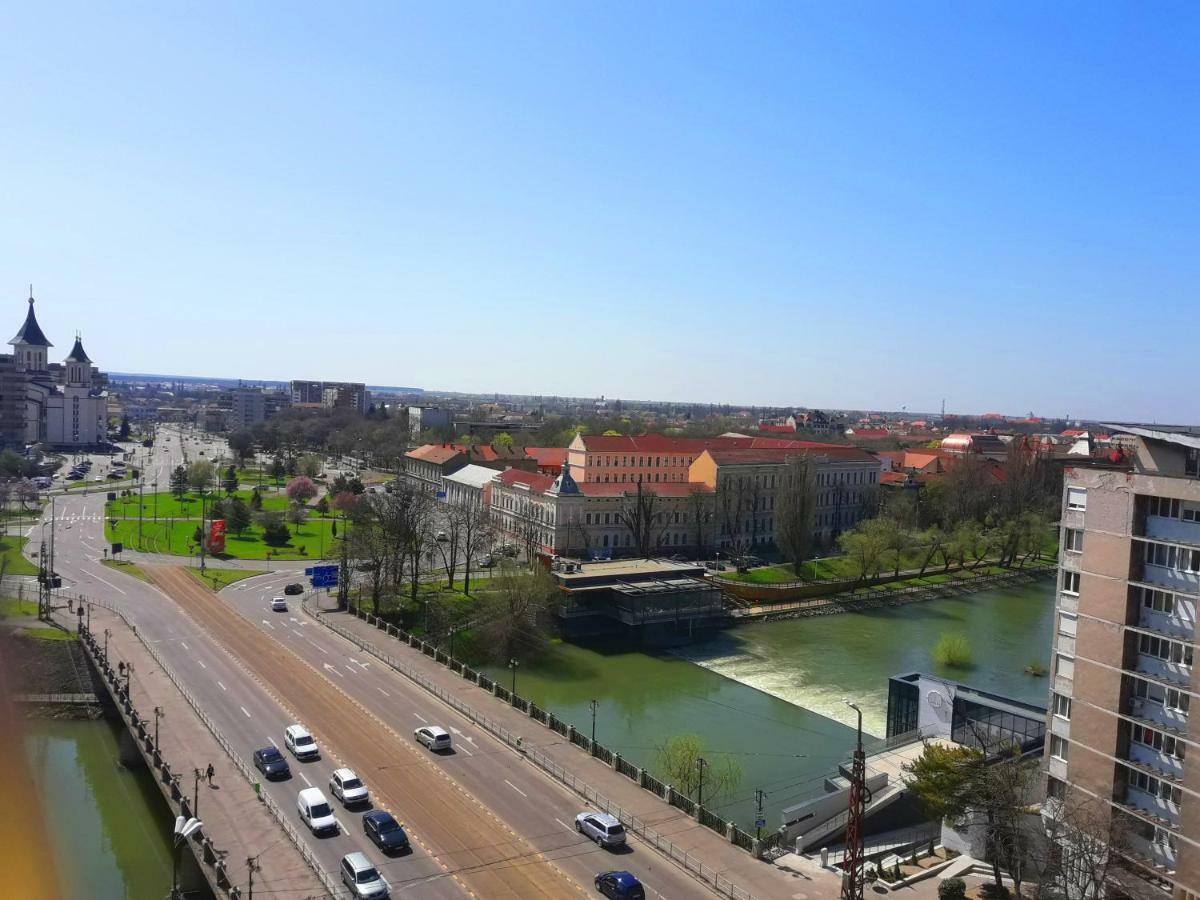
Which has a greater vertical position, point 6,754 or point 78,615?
point 6,754

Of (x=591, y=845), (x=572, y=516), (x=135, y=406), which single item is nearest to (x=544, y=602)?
(x=572, y=516)

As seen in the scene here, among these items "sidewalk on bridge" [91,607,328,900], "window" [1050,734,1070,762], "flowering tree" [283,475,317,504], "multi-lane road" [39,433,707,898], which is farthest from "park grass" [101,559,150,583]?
"window" [1050,734,1070,762]

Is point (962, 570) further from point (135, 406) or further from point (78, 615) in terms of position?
point (135, 406)

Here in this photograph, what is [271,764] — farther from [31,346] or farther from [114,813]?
[31,346]

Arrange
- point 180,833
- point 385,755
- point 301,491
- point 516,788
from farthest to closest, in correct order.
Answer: point 301,491 → point 385,755 → point 516,788 → point 180,833

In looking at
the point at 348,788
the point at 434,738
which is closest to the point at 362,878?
the point at 348,788
